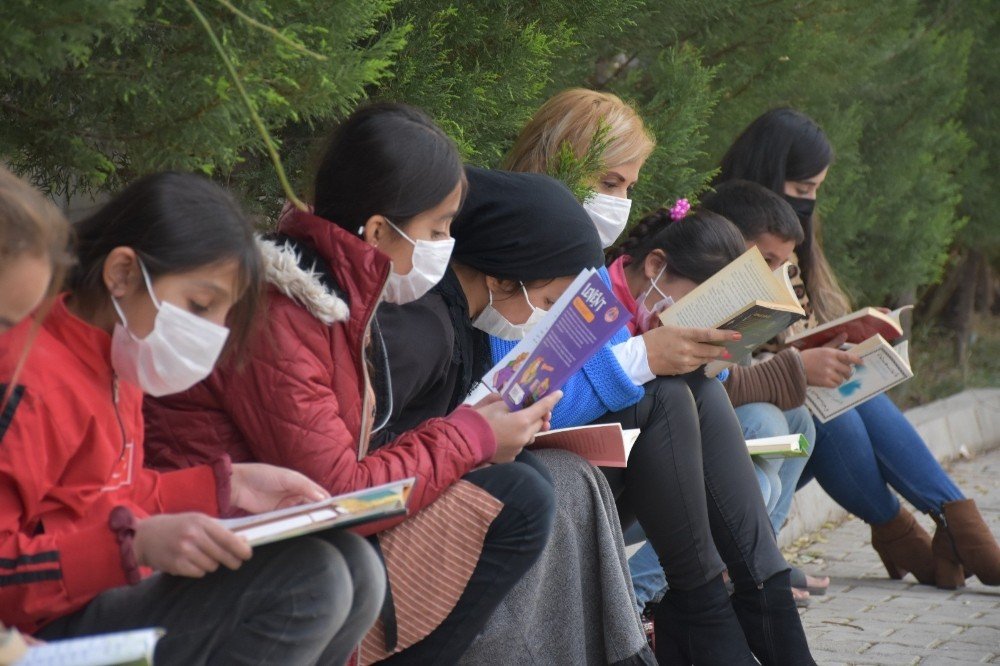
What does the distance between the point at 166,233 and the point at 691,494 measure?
1598 mm

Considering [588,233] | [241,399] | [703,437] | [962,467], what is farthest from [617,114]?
[962,467]

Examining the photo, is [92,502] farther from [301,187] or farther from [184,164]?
[301,187]

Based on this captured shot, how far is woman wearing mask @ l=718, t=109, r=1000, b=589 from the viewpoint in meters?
4.79

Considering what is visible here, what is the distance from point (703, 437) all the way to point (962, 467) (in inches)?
167

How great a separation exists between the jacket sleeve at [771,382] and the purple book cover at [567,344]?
4.55 ft

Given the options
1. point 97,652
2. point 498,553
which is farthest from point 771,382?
point 97,652

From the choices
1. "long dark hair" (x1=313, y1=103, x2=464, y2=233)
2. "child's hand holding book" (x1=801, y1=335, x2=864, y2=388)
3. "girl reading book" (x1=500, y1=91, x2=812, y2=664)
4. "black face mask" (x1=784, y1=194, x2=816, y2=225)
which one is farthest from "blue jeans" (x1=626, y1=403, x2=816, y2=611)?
"long dark hair" (x1=313, y1=103, x2=464, y2=233)

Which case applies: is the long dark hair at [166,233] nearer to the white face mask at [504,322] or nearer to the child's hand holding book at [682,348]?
the white face mask at [504,322]

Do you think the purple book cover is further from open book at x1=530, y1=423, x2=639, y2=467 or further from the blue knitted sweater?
the blue knitted sweater

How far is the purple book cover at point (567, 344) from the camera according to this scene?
2.96 metres

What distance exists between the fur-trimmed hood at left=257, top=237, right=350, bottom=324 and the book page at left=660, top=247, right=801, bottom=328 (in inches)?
47.0

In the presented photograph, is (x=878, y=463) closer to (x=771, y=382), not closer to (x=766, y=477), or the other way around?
(x=771, y=382)

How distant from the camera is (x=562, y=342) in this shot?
120 inches

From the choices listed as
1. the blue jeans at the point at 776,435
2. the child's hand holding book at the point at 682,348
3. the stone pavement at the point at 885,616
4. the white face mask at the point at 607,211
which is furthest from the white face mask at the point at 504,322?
the stone pavement at the point at 885,616
